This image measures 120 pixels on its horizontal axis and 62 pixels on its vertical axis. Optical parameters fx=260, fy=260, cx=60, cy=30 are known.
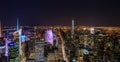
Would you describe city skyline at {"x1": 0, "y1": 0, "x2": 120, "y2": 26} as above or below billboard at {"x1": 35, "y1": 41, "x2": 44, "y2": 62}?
above

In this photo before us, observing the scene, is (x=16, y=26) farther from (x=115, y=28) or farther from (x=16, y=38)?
(x=115, y=28)

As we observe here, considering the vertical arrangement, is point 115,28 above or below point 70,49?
above

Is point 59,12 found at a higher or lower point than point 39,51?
higher

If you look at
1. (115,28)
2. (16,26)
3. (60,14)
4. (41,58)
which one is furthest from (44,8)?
(115,28)

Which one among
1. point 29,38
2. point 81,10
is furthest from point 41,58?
point 81,10

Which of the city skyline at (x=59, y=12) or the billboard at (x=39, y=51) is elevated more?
the city skyline at (x=59, y=12)

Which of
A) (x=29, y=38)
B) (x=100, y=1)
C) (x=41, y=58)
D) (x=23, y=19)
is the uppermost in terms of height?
(x=100, y=1)
